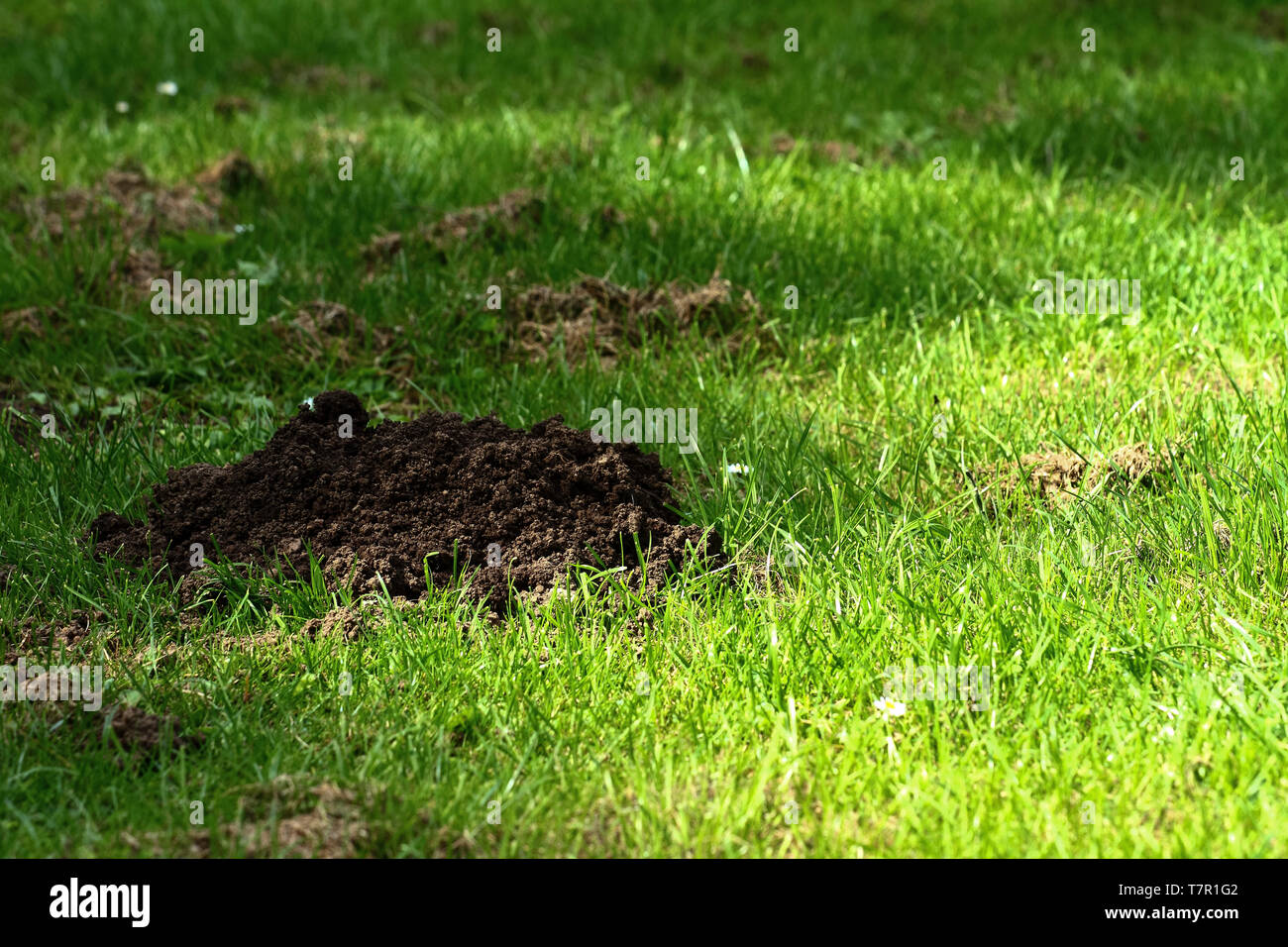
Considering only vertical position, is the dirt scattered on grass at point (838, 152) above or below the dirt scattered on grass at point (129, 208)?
above

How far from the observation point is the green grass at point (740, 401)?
268 centimetres

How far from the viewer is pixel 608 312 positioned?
16.9ft

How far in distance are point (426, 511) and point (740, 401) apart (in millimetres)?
1308

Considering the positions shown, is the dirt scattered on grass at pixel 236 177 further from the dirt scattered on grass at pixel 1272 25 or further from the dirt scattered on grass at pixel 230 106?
the dirt scattered on grass at pixel 1272 25

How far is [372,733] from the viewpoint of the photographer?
2.89m

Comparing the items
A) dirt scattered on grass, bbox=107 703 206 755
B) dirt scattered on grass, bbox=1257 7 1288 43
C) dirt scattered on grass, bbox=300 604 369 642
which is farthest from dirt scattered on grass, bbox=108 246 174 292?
dirt scattered on grass, bbox=1257 7 1288 43

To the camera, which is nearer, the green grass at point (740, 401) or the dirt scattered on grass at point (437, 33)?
the green grass at point (740, 401)

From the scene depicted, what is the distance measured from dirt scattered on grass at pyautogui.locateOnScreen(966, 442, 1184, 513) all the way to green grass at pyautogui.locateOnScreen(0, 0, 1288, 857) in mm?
69

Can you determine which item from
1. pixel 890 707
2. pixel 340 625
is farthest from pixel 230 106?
pixel 890 707

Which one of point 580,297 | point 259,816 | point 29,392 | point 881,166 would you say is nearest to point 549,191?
point 580,297

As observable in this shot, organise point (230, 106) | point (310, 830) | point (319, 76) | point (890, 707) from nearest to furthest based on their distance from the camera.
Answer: point (310, 830), point (890, 707), point (230, 106), point (319, 76)

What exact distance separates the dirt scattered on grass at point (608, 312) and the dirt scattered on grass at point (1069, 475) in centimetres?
144

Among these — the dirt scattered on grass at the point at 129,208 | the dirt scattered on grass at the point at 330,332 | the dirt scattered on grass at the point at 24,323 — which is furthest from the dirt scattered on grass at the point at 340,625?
the dirt scattered on grass at the point at 129,208

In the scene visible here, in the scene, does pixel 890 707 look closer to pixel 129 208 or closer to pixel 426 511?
pixel 426 511
